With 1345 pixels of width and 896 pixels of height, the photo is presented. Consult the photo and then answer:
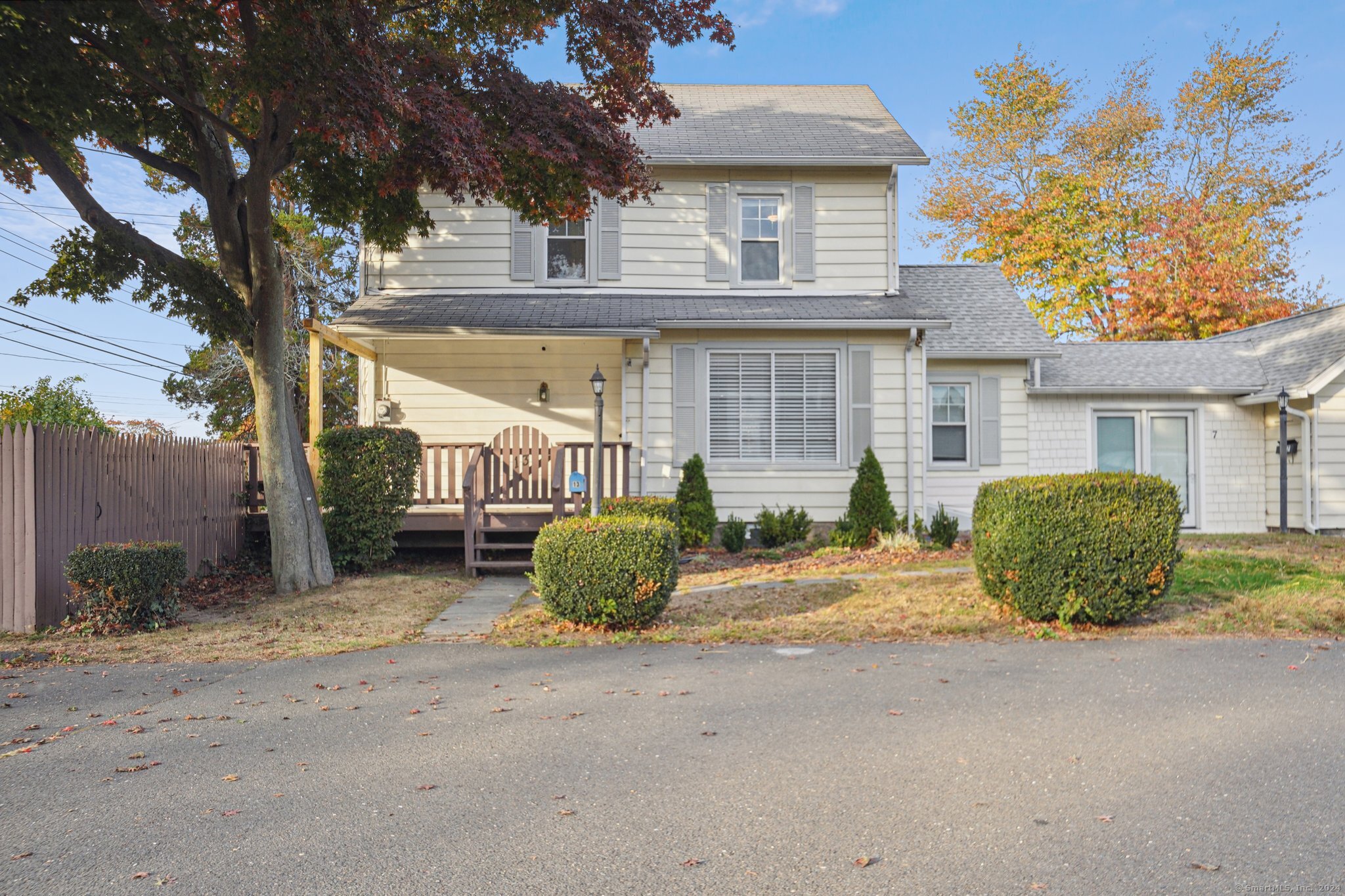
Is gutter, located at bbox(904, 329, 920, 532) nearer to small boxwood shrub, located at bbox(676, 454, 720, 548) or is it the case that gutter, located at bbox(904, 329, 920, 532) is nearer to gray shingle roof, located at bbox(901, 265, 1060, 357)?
gray shingle roof, located at bbox(901, 265, 1060, 357)

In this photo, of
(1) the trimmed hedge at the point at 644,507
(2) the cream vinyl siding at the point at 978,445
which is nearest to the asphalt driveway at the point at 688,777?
(1) the trimmed hedge at the point at 644,507

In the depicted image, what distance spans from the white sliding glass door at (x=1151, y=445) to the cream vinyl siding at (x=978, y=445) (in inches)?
61.3

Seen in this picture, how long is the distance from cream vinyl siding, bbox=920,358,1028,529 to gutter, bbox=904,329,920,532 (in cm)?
136

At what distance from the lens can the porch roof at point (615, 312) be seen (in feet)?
38.3

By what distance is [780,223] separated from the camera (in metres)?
13.4

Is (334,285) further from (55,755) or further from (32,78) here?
(55,755)

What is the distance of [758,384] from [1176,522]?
260 inches

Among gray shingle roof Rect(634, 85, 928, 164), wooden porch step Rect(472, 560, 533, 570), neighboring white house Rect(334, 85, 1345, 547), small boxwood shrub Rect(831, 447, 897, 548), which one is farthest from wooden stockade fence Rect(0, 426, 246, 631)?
small boxwood shrub Rect(831, 447, 897, 548)

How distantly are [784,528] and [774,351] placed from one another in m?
2.57

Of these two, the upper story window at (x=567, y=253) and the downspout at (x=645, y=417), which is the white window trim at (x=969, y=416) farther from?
the upper story window at (x=567, y=253)

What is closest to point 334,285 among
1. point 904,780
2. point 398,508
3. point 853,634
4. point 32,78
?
point 398,508

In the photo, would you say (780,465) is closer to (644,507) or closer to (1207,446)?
(644,507)

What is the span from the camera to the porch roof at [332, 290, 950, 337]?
11.7m

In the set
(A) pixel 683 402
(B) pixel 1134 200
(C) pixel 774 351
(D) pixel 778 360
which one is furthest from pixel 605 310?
(B) pixel 1134 200
